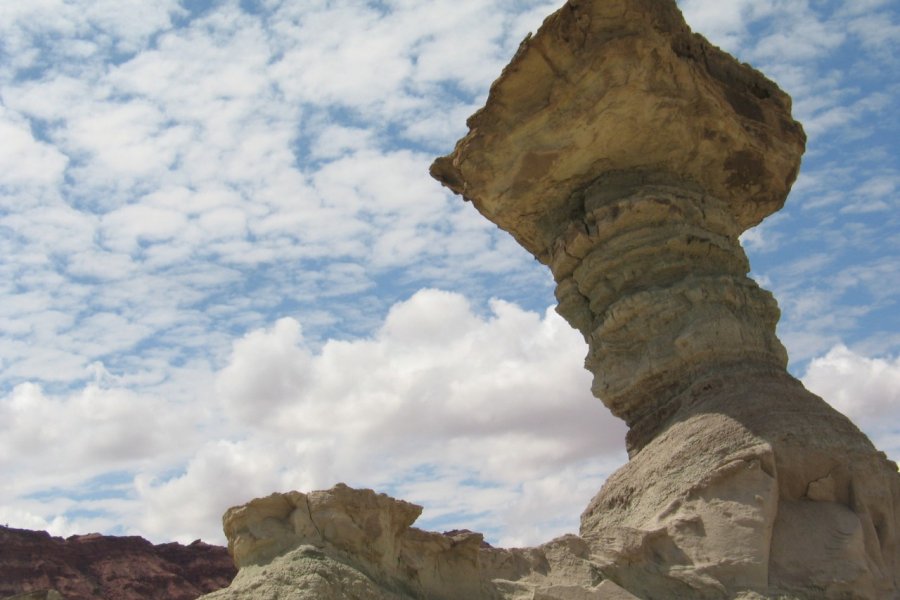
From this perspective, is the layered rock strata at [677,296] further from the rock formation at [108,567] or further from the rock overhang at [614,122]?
the rock formation at [108,567]

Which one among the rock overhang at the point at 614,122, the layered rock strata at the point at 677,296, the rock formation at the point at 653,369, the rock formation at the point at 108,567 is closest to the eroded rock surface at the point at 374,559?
the rock formation at the point at 653,369

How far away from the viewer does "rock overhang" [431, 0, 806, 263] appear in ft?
30.1

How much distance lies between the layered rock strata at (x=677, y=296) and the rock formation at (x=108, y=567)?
23953 millimetres

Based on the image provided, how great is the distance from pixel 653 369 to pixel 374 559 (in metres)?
3.61

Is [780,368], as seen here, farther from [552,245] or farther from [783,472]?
[552,245]

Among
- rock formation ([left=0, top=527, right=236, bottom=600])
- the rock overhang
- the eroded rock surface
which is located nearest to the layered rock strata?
the rock overhang

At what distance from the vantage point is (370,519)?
632cm

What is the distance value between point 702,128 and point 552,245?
191 centimetres

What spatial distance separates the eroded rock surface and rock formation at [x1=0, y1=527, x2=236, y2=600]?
25.0m

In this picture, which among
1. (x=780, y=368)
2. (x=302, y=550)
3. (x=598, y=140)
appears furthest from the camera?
(x=598, y=140)

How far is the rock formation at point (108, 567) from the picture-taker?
29469mm

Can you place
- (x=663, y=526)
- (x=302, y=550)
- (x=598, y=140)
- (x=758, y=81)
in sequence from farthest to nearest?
(x=758, y=81) → (x=598, y=140) → (x=663, y=526) → (x=302, y=550)

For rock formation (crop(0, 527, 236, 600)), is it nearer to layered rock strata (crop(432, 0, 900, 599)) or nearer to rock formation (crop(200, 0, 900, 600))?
layered rock strata (crop(432, 0, 900, 599))

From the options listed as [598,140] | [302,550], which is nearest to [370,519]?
[302,550]
